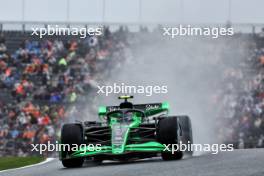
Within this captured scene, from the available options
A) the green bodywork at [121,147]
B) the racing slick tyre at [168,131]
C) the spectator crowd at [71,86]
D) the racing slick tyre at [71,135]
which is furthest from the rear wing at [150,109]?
the spectator crowd at [71,86]

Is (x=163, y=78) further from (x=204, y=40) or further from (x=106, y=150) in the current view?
(x=106, y=150)

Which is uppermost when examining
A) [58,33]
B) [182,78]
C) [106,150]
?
[58,33]

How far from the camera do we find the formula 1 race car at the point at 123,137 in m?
15.3

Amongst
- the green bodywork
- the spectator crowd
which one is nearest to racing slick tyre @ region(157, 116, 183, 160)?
the green bodywork

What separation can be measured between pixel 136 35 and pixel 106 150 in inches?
767

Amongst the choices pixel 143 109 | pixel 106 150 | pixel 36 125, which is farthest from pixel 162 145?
pixel 36 125

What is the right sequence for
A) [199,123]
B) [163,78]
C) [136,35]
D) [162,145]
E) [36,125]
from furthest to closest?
[136,35] → [163,78] → [36,125] → [199,123] → [162,145]

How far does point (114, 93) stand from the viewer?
30.3m

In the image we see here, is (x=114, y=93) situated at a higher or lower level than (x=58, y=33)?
lower

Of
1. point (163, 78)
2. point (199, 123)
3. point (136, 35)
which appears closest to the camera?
point (199, 123)

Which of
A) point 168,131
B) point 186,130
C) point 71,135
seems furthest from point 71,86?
point 168,131

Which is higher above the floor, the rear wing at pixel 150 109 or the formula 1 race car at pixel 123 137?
the rear wing at pixel 150 109

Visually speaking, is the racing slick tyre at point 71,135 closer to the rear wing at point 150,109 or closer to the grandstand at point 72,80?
the rear wing at point 150,109

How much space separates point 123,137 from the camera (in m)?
15.6
